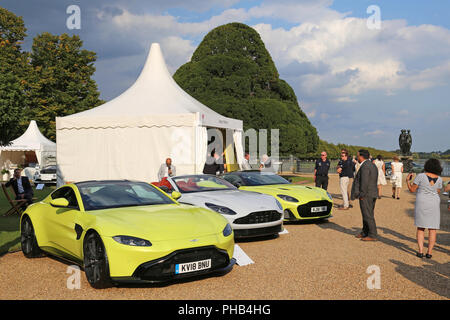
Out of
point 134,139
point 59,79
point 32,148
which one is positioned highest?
point 59,79

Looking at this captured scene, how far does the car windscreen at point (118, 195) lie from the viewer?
249 inches

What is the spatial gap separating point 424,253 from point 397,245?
2.28 ft

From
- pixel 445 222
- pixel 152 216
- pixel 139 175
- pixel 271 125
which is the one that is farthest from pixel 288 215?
pixel 271 125

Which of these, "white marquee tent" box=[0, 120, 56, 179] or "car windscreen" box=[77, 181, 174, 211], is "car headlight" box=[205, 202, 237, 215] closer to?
"car windscreen" box=[77, 181, 174, 211]

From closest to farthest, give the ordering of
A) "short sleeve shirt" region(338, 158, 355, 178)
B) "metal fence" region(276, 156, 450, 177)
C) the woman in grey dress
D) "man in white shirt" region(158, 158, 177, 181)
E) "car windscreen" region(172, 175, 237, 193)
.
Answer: the woman in grey dress
"car windscreen" region(172, 175, 237, 193)
"man in white shirt" region(158, 158, 177, 181)
"short sleeve shirt" region(338, 158, 355, 178)
"metal fence" region(276, 156, 450, 177)

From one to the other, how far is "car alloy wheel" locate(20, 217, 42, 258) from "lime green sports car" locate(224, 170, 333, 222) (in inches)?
216

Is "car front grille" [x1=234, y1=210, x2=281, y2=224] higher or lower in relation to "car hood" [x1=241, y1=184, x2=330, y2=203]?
lower

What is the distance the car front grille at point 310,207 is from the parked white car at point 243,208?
69.6 inches

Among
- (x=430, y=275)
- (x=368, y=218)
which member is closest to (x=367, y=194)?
(x=368, y=218)

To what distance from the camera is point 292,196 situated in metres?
10.6

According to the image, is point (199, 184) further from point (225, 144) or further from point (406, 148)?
point (406, 148)

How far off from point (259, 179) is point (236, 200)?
3369 millimetres

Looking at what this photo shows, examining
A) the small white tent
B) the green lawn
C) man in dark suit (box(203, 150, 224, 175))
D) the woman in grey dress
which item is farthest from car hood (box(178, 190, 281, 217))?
the small white tent

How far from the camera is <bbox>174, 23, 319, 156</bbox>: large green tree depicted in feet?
113
